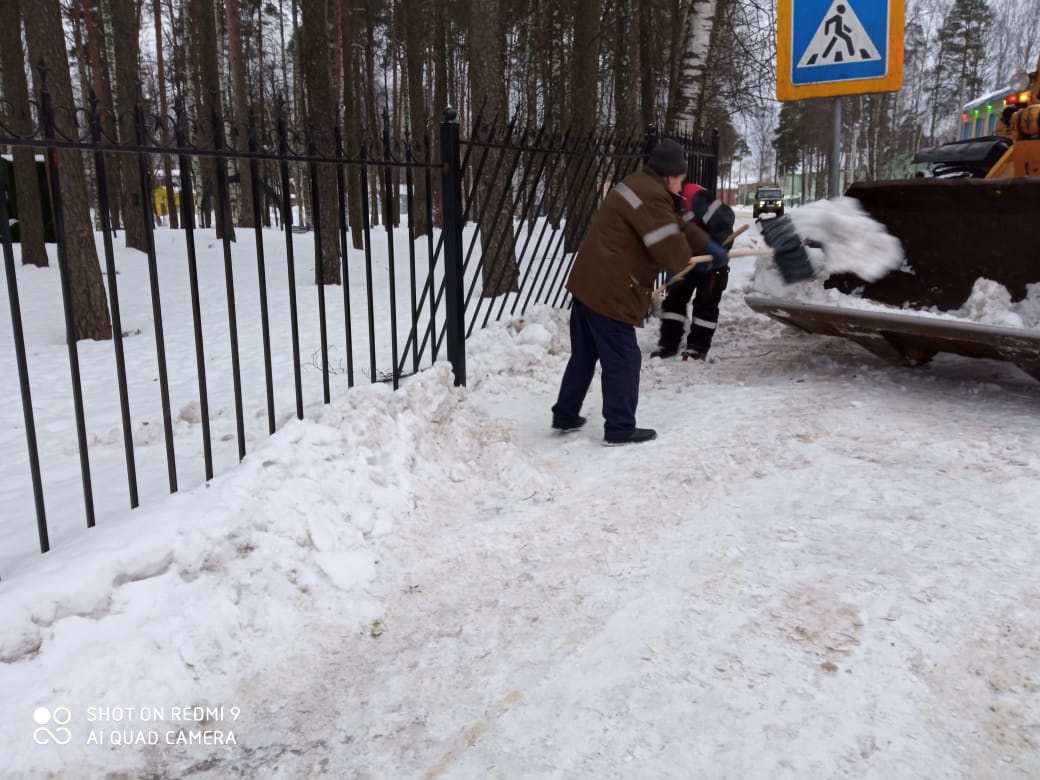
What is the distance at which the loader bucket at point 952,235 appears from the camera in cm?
497

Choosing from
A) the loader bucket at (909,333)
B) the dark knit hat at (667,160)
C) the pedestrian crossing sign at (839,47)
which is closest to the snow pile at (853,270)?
the loader bucket at (909,333)

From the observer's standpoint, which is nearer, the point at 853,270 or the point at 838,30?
the point at 853,270

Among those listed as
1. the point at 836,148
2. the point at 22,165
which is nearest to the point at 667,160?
the point at 836,148

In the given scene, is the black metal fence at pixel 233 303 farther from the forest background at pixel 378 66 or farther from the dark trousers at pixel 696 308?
the dark trousers at pixel 696 308

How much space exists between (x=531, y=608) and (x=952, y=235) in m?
4.17

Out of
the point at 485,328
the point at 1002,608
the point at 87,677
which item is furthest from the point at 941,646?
the point at 485,328

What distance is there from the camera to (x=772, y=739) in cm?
212

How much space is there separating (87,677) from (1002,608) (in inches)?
111

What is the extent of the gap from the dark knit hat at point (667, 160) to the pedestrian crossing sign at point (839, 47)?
1808 mm

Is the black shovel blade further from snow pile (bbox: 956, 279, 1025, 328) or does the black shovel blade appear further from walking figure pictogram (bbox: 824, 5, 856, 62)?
walking figure pictogram (bbox: 824, 5, 856, 62)

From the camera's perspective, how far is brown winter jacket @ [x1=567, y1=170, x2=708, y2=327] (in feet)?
13.8

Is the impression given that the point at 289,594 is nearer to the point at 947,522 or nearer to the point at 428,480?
the point at 428,480

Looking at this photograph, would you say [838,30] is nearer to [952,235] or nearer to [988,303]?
[952,235]

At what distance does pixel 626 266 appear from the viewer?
4.33 metres
